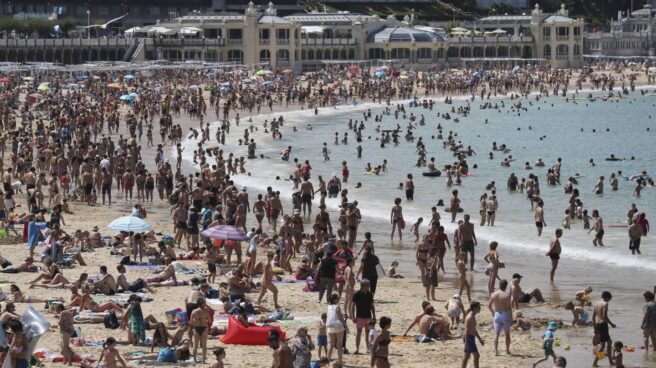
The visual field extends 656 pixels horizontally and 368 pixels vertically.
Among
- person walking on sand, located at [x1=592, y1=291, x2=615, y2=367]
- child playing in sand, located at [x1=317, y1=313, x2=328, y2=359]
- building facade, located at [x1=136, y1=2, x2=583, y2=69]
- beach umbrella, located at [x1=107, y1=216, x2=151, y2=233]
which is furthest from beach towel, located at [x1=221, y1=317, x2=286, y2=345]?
building facade, located at [x1=136, y1=2, x2=583, y2=69]

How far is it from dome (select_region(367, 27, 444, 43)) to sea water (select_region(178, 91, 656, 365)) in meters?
22.7

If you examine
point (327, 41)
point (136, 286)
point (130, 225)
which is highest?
point (327, 41)

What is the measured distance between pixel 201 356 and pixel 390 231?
13.9 meters

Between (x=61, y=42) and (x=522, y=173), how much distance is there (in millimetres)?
60228

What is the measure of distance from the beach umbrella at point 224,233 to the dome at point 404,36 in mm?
91179

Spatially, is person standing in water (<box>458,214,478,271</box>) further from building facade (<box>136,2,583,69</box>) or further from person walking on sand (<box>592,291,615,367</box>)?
building facade (<box>136,2,583,69</box>)

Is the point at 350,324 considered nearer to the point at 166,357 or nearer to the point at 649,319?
the point at 166,357

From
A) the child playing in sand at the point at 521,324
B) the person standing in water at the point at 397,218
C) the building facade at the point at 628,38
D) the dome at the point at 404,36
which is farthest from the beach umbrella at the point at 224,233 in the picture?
the building facade at the point at 628,38

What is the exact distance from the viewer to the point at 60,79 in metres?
82.9

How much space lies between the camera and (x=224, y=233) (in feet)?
80.7

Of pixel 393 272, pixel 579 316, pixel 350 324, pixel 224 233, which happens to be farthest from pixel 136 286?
pixel 579 316

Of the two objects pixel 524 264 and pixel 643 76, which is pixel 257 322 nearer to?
pixel 524 264

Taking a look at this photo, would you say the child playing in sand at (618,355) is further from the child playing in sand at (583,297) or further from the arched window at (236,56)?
the arched window at (236,56)

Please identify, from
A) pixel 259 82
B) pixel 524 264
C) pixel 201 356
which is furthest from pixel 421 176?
pixel 259 82
